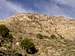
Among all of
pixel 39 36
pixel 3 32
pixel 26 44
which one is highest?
pixel 3 32

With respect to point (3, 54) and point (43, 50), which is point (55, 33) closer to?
point (43, 50)

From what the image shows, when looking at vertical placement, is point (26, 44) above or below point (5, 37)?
below

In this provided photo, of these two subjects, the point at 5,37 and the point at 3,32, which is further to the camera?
the point at 5,37

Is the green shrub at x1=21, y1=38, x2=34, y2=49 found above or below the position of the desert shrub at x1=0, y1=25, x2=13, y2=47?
below

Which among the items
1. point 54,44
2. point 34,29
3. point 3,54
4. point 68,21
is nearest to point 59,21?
point 68,21

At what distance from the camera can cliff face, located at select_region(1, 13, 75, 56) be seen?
6469 cm

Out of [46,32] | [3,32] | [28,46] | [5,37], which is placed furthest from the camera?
[46,32]

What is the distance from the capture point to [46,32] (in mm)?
77062

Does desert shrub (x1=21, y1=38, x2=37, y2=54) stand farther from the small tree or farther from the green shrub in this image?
the small tree

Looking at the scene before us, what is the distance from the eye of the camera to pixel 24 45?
63.8m

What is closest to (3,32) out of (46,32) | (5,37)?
(5,37)

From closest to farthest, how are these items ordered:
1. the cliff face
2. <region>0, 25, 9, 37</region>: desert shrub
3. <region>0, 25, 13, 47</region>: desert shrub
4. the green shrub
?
the green shrub, <region>0, 25, 13, 47</region>: desert shrub, the cliff face, <region>0, 25, 9, 37</region>: desert shrub

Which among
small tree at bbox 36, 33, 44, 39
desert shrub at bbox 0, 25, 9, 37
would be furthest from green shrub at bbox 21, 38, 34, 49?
small tree at bbox 36, 33, 44, 39

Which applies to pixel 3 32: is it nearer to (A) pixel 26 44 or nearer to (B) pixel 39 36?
(A) pixel 26 44
